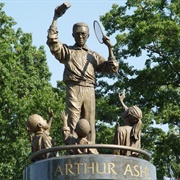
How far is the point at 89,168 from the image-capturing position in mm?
14547

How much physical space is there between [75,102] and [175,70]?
1691 cm

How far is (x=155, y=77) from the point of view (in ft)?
110

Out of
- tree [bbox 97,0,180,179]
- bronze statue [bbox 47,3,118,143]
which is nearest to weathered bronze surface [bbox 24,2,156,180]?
bronze statue [bbox 47,3,118,143]

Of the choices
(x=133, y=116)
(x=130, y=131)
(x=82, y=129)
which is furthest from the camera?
(x=133, y=116)

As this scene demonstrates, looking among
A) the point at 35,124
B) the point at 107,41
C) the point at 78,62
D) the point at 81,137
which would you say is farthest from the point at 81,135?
the point at 107,41

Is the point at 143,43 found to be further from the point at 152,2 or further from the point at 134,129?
the point at 134,129

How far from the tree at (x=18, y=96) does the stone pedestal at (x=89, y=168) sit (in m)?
17.5

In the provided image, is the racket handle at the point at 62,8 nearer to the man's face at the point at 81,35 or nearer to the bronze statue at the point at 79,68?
the bronze statue at the point at 79,68

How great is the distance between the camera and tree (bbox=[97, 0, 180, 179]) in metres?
32.2

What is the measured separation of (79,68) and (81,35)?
0.86 meters

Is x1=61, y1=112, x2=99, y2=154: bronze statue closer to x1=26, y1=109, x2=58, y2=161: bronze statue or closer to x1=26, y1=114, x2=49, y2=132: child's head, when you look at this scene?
x1=26, y1=109, x2=58, y2=161: bronze statue

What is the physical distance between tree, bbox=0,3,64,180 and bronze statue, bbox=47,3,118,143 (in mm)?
15359

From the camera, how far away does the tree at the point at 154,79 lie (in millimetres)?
32250

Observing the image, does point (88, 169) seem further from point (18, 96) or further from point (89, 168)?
point (18, 96)
